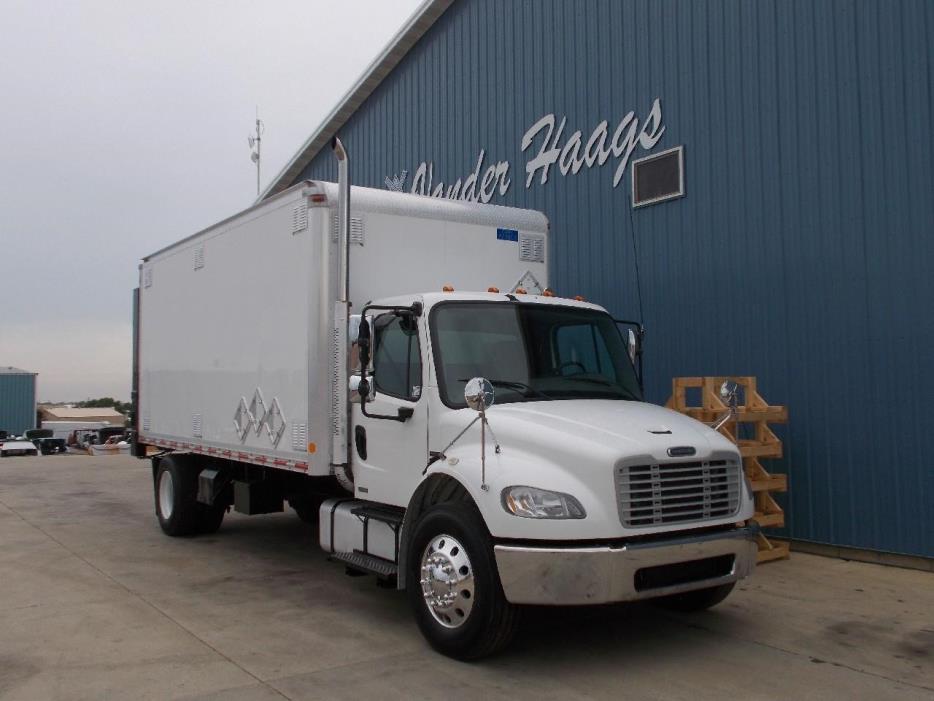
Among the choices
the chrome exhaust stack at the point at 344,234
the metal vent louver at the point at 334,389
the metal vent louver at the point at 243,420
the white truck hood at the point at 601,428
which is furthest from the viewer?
the metal vent louver at the point at 243,420

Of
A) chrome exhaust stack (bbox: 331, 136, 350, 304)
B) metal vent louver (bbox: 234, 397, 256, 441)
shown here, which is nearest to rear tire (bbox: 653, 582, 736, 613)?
chrome exhaust stack (bbox: 331, 136, 350, 304)

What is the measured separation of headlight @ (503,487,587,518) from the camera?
534cm

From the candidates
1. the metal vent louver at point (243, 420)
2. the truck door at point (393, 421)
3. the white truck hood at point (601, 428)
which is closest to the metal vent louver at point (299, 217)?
the truck door at point (393, 421)

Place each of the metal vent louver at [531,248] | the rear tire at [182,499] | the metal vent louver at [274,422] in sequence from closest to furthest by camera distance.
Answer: the metal vent louver at [274,422]
the metal vent louver at [531,248]
the rear tire at [182,499]

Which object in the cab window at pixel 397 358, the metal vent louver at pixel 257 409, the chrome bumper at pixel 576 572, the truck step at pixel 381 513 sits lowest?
the chrome bumper at pixel 576 572

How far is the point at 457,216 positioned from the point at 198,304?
3.56 meters

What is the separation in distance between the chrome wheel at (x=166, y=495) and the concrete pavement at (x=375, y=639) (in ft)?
3.60

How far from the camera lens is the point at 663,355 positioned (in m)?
11.3

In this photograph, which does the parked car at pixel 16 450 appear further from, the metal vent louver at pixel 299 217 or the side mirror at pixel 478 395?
the side mirror at pixel 478 395

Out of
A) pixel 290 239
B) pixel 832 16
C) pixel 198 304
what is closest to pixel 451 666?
pixel 290 239

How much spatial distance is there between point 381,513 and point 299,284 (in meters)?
2.14

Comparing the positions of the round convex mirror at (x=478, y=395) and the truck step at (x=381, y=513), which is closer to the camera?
the round convex mirror at (x=478, y=395)

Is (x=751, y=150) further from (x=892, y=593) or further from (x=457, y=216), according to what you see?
(x=892, y=593)

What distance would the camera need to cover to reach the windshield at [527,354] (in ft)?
21.2
